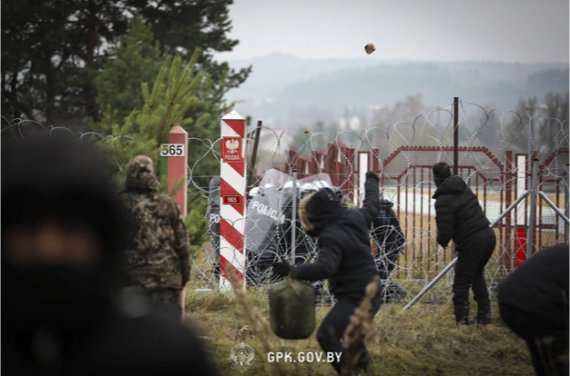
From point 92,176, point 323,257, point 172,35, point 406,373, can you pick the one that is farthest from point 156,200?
point 172,35

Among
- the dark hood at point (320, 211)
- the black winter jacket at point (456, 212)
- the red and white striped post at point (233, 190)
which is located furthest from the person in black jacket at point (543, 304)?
the red and white striped post at point (233, 190)

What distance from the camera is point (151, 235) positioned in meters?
5.98

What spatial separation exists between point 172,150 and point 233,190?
1.60 m

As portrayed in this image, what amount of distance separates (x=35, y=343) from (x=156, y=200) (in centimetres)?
431

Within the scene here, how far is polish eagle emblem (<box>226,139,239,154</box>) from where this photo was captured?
28.1ft

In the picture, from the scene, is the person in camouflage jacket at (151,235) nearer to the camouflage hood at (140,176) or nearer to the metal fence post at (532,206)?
the camouflage hood at (140,176)

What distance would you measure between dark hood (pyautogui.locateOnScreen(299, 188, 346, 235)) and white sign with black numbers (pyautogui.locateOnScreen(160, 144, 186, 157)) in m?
Result: 1.35

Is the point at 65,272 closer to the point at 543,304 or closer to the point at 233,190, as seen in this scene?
the point at 543,304

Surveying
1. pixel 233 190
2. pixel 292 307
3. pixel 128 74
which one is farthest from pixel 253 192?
pixel 128 74

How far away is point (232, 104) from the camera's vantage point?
21.8m

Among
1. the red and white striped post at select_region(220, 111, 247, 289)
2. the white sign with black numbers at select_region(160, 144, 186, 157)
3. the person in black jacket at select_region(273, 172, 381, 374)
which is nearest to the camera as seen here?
the person in black jacket at select_region(273, 172, 381, 374)

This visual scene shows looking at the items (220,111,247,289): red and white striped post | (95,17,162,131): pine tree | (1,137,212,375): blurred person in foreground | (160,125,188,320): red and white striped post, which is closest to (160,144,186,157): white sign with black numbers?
(160,125,188,320): red and white striped post

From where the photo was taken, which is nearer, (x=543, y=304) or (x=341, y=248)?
(x=543, y=304)

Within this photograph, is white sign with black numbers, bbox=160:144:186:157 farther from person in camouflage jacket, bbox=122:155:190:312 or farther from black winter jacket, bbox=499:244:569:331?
black winter jacket, bbox=499:244:569:331
